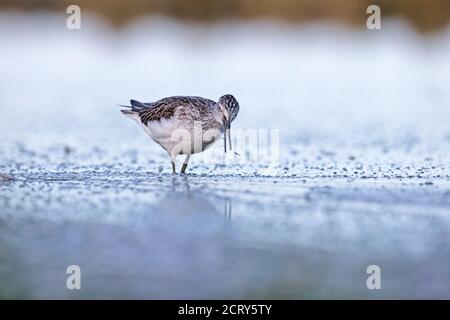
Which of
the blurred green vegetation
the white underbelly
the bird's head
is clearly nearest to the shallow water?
the white underbelly

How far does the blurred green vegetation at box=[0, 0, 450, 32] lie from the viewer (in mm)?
20281

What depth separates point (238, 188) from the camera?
26.9ft

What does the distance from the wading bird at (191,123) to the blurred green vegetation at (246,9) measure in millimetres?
11311

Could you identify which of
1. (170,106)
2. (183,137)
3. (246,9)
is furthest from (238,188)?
(246,9)

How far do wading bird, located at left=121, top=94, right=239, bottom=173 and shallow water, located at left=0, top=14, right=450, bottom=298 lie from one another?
0.30 metres

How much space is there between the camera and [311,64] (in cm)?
1964

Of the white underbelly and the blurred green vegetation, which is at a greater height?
the blurred green vegetation

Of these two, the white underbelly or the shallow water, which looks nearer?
the shallow water

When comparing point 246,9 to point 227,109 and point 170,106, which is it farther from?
point 227,109

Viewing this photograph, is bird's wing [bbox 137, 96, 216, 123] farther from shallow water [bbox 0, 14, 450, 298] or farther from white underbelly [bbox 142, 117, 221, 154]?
shallow water [bbox 0, 14, 450, 298]

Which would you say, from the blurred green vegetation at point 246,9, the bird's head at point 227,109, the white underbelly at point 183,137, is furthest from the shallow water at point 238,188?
the blurred green vegetation at point 246,9

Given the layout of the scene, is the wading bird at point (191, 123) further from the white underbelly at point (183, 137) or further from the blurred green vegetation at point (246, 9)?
the blurred green vegetation at point (246, 9)

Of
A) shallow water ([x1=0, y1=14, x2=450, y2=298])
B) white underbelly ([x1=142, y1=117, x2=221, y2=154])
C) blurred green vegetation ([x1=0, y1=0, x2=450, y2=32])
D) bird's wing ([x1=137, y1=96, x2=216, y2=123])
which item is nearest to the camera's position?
shallow water ([x1=0, y1=14, x2=450, y2=298])
